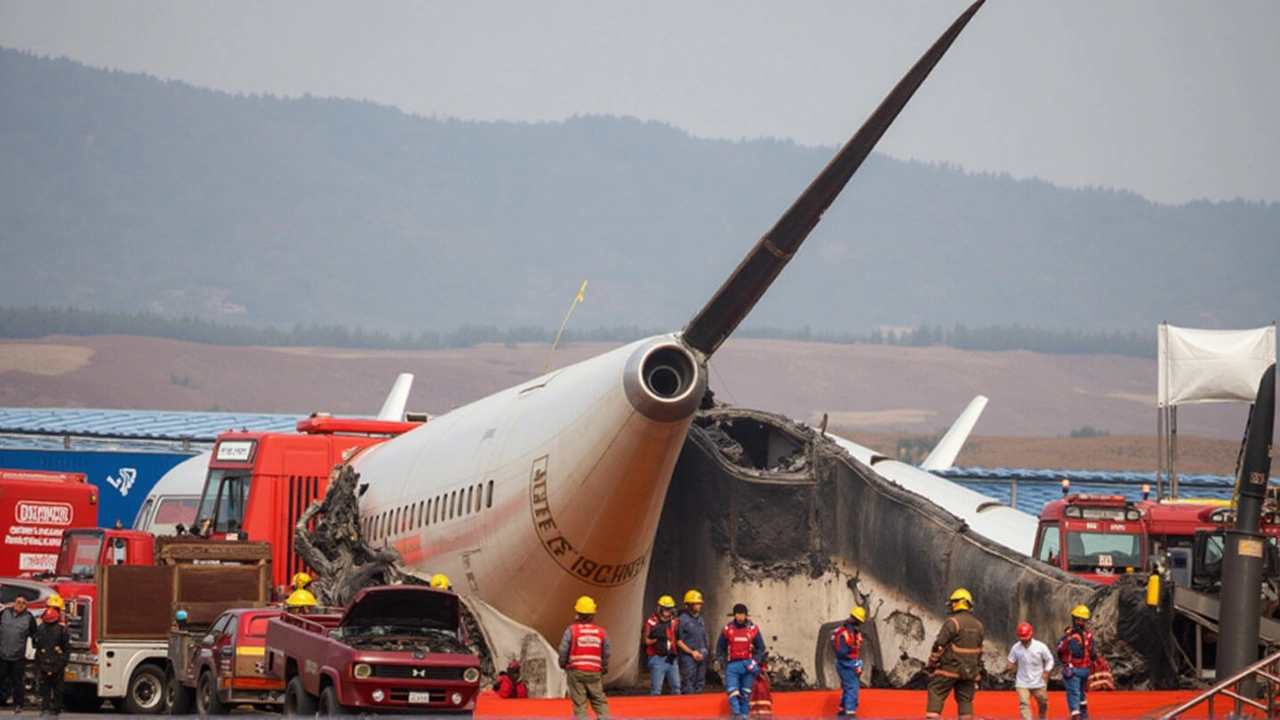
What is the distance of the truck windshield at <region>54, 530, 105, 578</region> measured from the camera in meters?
30.2

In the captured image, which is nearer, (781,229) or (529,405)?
(781,229)

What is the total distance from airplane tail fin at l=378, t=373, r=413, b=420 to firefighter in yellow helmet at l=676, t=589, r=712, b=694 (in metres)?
25.1

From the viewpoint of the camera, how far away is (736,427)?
28016mm

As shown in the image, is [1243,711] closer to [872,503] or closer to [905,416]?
[872,503]

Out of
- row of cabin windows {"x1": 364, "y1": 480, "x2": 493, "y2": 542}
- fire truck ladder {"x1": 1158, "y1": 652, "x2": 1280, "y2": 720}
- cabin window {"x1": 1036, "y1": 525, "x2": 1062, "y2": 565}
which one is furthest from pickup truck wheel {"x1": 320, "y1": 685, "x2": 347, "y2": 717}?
cabin window {"x1": 1036, "y1": 525, "x2": 1062, "y2": 565}

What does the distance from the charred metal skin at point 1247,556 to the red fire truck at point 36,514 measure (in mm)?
28155

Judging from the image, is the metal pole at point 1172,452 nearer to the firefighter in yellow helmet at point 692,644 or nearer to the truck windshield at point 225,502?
the firefighter in yellow helmet at point 692,644

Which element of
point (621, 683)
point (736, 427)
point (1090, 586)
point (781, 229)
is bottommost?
point (621, 683)

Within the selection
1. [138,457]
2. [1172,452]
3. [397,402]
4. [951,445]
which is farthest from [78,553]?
[951,445]

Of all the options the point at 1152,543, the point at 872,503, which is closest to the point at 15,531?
the point at 872,503

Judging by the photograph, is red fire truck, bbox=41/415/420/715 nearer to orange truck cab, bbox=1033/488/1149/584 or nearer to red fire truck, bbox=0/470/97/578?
red fire truck, bbox=0/470/97/578

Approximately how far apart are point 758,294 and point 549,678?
5.58 meters

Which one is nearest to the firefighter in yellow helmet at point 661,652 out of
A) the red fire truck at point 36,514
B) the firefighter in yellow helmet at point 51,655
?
the firefighter in yellow helmet at point 51,655

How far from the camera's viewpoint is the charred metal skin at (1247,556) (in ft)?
71.4
